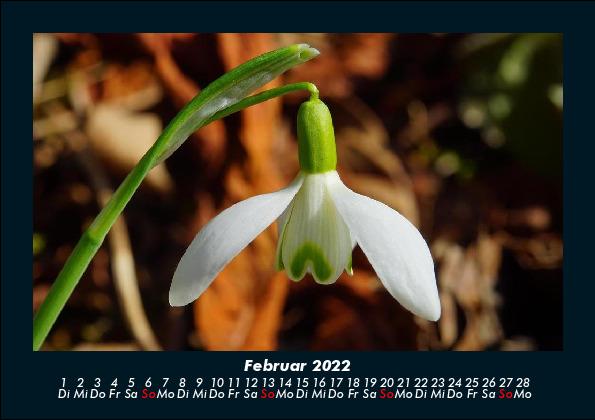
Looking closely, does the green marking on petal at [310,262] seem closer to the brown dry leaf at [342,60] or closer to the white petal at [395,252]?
the white petal at [395,252]

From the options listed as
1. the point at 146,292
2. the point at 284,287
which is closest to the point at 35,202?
the point at 146,292

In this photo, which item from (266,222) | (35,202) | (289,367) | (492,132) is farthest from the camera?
(492,132)

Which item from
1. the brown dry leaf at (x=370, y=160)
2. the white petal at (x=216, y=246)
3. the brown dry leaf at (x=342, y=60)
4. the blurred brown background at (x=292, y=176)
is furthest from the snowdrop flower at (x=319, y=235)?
the brown dry leaf at (x=342, y=60)

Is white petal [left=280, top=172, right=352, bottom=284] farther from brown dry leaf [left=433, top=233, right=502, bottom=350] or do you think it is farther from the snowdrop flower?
brown dry leaf [left=433, top=233, right=502, bottom=350]

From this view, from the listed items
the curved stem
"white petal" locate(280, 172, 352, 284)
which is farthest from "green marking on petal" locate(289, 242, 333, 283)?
the curved stem

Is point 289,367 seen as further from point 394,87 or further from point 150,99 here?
point 394,87
